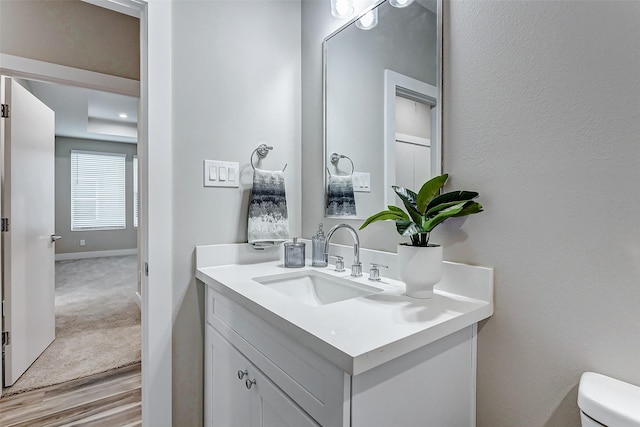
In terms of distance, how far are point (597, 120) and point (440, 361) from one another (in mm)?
697

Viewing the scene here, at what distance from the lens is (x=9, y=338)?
193 centimetres

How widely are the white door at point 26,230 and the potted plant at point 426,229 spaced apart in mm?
2407

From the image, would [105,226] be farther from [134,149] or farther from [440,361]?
[440,361]

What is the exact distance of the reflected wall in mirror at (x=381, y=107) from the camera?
1092mm

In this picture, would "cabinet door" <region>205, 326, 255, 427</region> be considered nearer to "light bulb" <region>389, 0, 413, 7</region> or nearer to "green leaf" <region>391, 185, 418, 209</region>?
"green leaf" <region>391, 185, 418, 209</region>

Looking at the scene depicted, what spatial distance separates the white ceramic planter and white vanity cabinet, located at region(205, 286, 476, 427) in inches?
6.0

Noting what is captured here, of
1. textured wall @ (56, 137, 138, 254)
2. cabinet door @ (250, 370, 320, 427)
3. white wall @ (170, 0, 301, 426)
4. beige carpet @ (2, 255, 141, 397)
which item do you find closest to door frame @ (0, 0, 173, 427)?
white wall @ (170, 0, 301, 426)

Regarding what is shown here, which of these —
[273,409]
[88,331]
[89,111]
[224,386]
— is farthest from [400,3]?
[89,111]

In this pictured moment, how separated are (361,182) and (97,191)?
6769 mm

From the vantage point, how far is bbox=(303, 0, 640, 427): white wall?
27.2 inches

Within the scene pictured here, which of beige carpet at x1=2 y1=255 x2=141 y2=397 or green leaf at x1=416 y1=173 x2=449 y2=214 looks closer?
green leaf at x1=416 y1=173 x2=449 y2=214

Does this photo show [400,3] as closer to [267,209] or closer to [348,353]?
[267,209]

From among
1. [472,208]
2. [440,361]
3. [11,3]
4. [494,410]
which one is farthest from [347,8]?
[11,3]

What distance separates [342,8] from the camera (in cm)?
137
